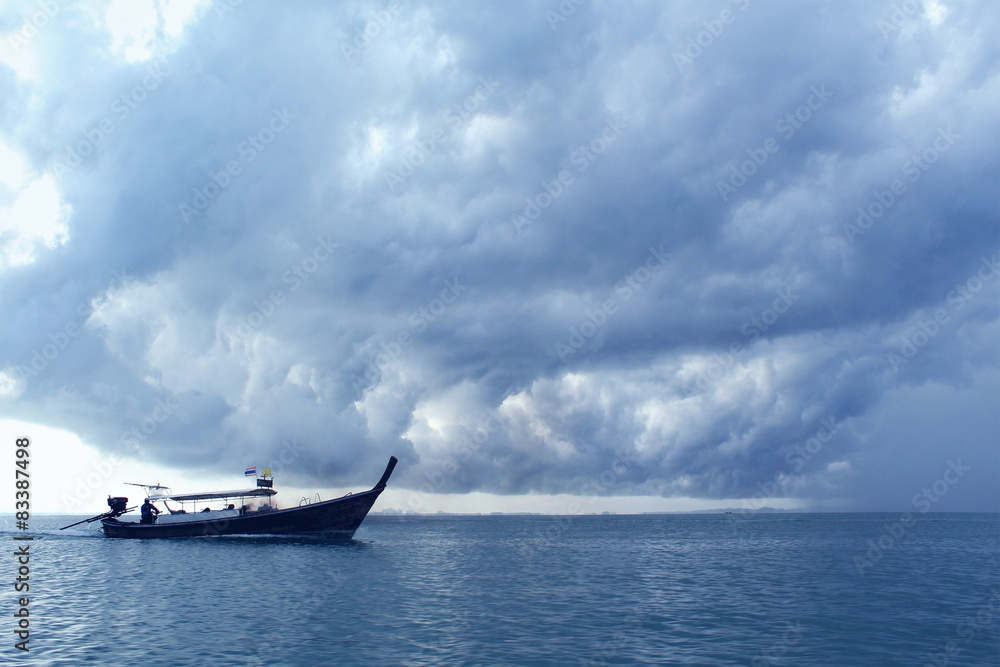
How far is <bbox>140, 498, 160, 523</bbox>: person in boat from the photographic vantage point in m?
84.4

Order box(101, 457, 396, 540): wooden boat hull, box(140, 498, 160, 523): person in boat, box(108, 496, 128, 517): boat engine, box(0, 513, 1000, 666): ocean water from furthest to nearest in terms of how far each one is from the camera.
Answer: box(108, 496, 128, 517): boat engine, box(140, 498, 160, 523): person in boat, box(101, 457, 396, 540): wooden boat hull, box(0, 513, 1000, 666): ocean water

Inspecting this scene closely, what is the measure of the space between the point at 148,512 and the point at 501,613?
71294 mm

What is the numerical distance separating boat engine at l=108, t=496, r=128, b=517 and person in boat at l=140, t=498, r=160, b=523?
706 centimetres

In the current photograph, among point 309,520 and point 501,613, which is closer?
point 501,613

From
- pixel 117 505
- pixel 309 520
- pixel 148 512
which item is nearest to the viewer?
pixel 309 520

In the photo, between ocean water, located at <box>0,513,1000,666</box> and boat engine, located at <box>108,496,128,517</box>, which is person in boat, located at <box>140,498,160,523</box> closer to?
boat engine, located at <box>108,496,128,517</box>

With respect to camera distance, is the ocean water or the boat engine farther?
the boat engine

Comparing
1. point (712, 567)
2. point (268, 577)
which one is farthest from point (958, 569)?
point (268, 577)

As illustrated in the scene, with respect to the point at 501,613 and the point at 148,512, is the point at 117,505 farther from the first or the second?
the point at 501,613

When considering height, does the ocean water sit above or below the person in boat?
below

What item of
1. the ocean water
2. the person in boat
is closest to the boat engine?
the person in boat

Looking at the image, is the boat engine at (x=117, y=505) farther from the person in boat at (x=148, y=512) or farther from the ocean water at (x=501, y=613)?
the ocean water at (x=501, y=613)

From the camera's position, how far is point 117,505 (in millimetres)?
89375

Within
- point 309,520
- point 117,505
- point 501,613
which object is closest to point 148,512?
point 117,505
